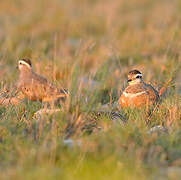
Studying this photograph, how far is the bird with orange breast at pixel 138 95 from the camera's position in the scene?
19.5 feet

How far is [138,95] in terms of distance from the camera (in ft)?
20.0

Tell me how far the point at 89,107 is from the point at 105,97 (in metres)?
2.08

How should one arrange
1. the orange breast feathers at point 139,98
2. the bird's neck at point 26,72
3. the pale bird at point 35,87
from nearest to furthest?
the orange breast feathers at point 139,98, the pale bird at point 35,87, the bird's neck at point 26,72

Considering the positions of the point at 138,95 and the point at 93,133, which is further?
the point at 138,95

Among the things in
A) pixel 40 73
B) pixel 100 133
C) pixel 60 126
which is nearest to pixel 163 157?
pixel 100 133

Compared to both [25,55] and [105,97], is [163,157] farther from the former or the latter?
[25,55]

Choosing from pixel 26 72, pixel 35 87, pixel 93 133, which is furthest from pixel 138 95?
pixel 26 72

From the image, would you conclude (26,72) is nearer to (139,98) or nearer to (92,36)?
(139,98)

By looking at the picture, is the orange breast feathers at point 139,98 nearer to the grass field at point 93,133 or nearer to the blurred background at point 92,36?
the grass field at point 93,133

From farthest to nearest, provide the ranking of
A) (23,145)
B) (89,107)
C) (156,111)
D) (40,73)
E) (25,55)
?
1. (25,55)
2. (40,73)
3. (156,111)
4. (89,107)
5. (23,145)

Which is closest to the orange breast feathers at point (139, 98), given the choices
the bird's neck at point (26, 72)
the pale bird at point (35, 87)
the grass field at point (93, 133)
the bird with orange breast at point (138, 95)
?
the bird with orange breast at point (138, 95)

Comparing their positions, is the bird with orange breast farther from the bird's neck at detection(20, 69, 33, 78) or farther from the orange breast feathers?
the bird's neck at detection(20, 69, 33, 78)

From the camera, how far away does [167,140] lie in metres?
4.13

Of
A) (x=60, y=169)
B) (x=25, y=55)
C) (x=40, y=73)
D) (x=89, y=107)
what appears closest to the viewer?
(x=60, y=169)
